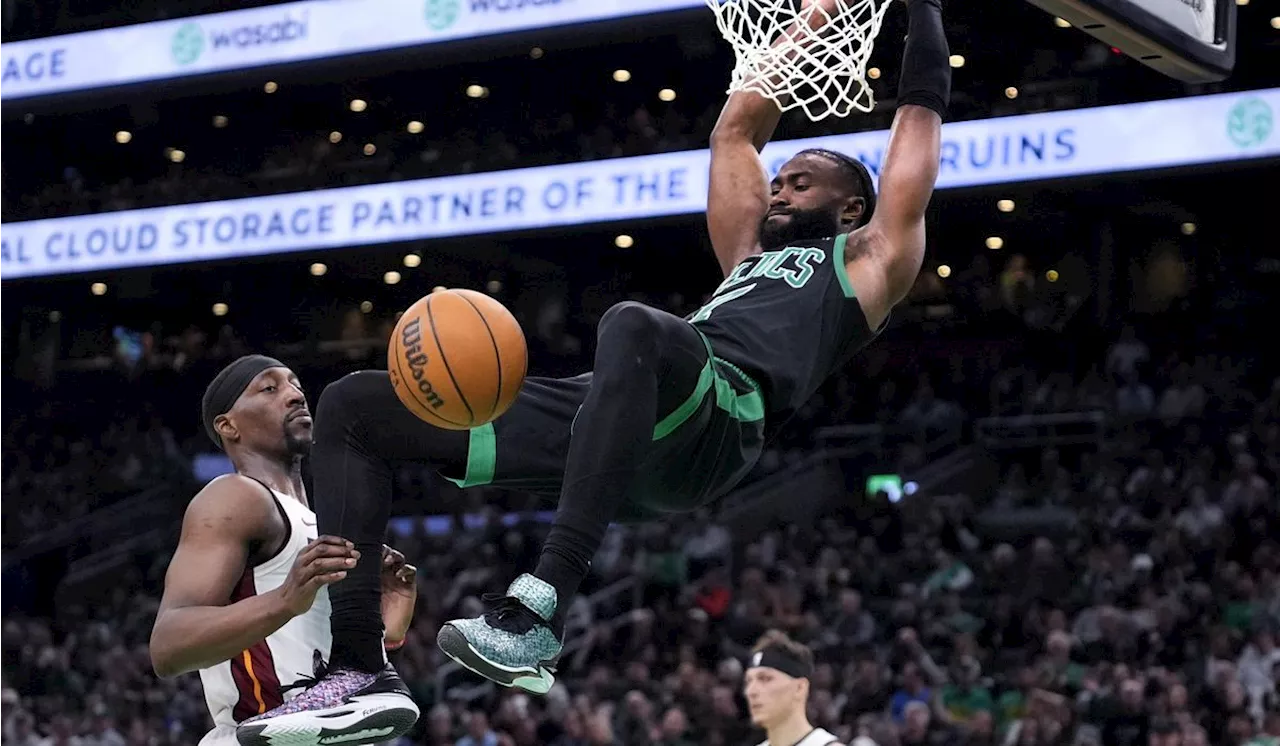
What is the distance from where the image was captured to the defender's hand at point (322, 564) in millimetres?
4250

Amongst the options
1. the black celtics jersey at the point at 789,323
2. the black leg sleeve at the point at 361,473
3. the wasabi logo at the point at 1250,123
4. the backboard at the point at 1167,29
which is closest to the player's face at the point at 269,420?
the black leg sleeve at the point at 361,473

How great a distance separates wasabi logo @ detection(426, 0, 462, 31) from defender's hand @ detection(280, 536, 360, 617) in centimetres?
1565

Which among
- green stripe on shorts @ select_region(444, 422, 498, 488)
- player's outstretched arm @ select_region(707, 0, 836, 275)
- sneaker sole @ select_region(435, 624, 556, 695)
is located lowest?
sneaker sole @ select_region(435, 624, 556, 695)

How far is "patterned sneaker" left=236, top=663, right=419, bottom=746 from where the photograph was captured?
4.32 metres

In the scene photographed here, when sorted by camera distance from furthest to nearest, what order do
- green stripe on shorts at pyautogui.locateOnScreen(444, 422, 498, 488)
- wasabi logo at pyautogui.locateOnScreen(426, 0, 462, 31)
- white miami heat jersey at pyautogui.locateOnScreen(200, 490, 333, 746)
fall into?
wasabi logo at pyautogui.locateOnScreen(426, 0, 462, 31), white miami heat jersey at pyautogui.locateOnScreen(200, 490, 333, 746), green stripe on shorts at pyautogui.locateOnScreen(444, 422, 498, 488)

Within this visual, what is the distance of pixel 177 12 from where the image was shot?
891 inches

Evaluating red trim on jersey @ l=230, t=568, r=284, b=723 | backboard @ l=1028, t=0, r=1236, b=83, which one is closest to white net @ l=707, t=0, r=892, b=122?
backboard @ l=1028, t=0, r=1236, b=83

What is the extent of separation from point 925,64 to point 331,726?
7.89 feet

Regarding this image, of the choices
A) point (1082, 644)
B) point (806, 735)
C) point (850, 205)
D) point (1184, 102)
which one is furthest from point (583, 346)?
point (850, 205)

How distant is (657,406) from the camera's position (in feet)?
14.0

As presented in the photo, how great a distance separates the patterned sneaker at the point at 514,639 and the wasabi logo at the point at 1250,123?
13203mm

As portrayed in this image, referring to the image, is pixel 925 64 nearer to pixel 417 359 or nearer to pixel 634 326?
pixel 634 326

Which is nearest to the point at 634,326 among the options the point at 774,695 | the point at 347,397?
the point at 347,397

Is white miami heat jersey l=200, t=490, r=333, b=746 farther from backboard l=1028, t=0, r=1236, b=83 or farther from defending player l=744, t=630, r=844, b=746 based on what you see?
backboard l=1028, t=0, r=1236, b=83
